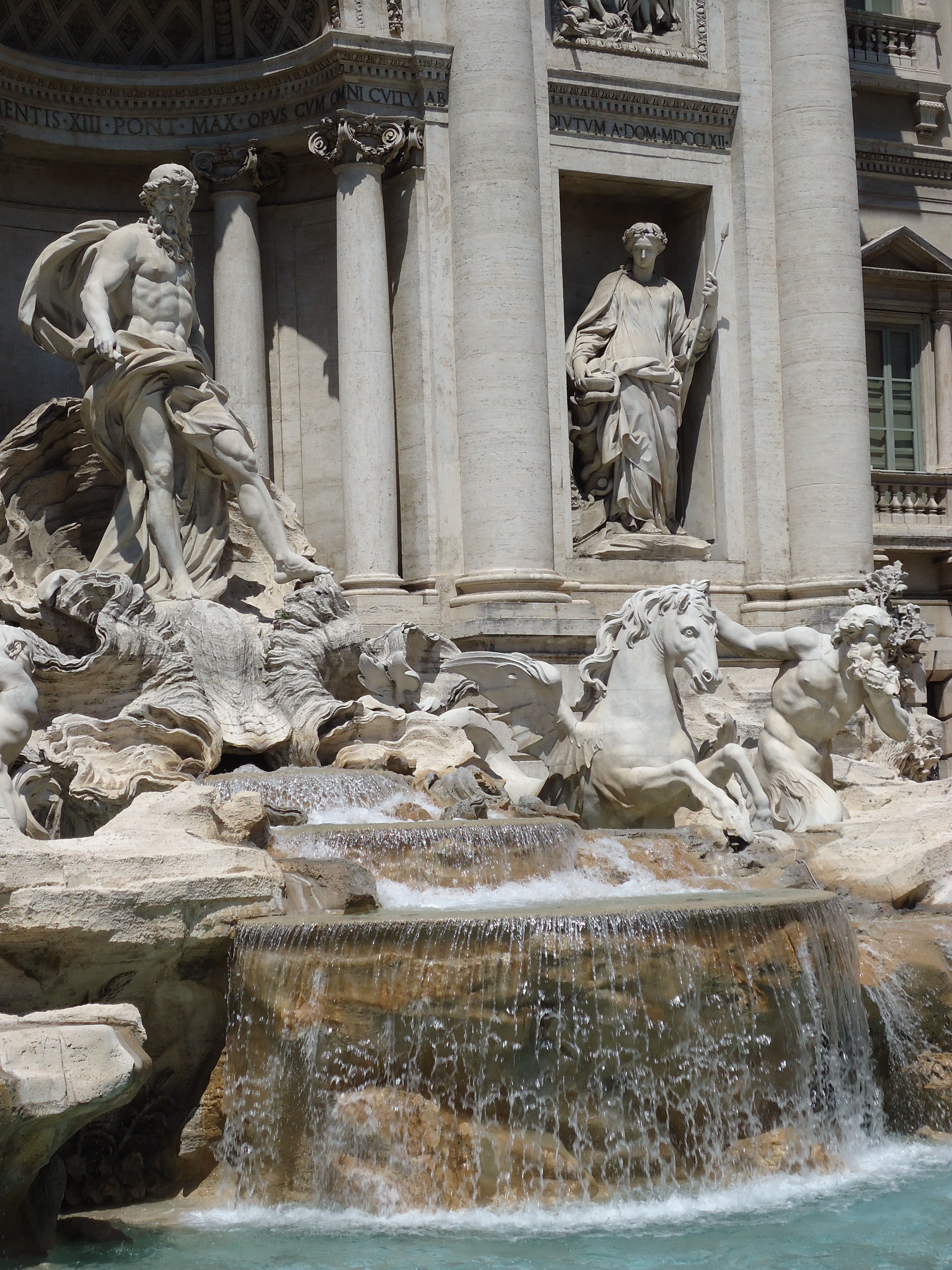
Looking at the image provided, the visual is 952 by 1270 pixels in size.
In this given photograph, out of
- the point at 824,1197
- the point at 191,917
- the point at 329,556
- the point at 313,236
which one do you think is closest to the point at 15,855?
the point at 191,917

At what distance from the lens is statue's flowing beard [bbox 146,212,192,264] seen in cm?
1363

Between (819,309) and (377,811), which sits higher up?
(819,309)

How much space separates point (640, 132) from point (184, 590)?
6534 millimetres

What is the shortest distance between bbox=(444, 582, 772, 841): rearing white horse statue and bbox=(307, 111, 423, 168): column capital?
5.24 meters

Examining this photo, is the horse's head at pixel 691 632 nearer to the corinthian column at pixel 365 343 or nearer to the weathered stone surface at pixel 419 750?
the weathered stone surface at pixel 419 750

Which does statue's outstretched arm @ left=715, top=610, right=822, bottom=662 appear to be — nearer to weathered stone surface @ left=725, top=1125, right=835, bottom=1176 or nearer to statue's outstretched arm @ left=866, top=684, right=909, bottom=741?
statue's outstretched arm @ left=866, top=684, right=909, bottom=741

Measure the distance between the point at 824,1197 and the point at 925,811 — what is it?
3887 millimetres

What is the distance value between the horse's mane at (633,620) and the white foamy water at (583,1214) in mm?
4340

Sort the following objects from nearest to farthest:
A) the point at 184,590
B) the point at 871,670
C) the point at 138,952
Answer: the point at 138,952, the point at 871,670, the point at 184,590

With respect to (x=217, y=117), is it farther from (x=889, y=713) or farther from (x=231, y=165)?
(x=889, y=713)

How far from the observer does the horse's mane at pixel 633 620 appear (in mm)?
11961

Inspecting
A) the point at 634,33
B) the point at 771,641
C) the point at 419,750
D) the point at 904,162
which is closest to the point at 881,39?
the point at 904,162

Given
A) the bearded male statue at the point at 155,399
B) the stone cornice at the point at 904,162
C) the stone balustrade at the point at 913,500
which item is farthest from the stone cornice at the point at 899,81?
the bearded male statue at the point at 155,399

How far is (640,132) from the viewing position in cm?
1652
